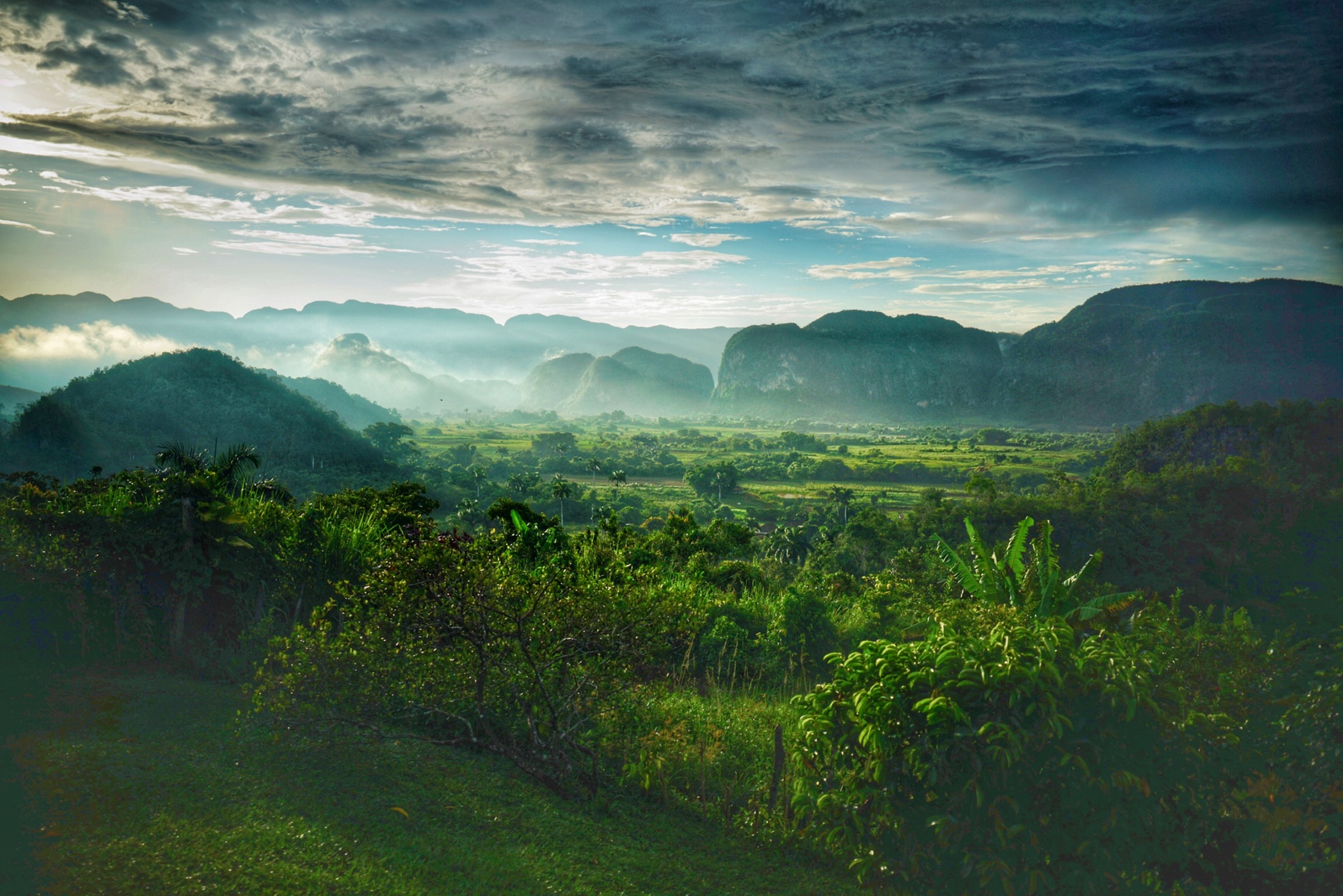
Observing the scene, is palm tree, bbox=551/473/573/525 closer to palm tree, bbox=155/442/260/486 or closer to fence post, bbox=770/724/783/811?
palm tree, bbox=155/442/260/486

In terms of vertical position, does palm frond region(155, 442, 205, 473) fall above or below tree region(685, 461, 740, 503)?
above

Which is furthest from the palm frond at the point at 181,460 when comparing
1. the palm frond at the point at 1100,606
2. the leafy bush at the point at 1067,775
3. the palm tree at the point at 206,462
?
the palm frond at the point at 1100,606

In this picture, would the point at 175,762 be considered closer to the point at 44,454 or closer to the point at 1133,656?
the point at 1133,656

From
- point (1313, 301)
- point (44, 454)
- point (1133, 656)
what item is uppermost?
point (1313, 301)

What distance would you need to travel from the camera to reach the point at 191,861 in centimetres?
466

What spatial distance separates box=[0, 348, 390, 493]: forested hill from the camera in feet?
204

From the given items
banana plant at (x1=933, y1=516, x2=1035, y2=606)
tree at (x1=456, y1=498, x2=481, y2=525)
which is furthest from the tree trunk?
tree at (x1=456, y1=498, x2=481, y2=525)

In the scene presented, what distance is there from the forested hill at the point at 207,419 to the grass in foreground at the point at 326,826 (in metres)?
58.9

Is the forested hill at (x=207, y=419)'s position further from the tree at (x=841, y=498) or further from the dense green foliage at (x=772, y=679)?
the dense green foliage at (x=772, y=679)

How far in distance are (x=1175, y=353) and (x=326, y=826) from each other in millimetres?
139099

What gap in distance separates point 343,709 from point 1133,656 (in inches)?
284

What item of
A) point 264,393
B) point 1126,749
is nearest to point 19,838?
point 1126,749

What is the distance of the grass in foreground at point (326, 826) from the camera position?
4.68 m

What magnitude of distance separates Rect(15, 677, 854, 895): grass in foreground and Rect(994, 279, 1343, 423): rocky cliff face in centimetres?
5749
